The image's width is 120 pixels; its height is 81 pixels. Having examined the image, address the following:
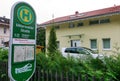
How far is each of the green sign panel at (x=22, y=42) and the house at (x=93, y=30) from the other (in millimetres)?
17832

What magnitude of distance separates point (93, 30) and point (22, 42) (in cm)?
2224

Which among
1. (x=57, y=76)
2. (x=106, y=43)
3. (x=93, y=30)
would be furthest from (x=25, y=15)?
(x=93, y=30)

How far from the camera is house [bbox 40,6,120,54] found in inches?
889

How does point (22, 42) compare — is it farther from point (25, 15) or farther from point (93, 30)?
point (93, 30)

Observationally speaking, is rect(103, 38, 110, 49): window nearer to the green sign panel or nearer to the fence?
the fence

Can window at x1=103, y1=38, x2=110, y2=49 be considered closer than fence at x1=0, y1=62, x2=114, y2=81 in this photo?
No

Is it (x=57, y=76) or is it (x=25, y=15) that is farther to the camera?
(x=57, y=76)

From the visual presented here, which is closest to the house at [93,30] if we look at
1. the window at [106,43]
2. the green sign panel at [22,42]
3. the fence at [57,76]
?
the window at [106,43]

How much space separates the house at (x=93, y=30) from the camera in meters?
22.6

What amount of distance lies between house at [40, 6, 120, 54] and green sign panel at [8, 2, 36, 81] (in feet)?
58.5

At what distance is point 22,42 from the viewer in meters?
3.08

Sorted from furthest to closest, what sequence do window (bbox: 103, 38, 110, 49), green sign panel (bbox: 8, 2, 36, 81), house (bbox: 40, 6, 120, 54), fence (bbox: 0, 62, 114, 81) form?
window (bbox: 103, 38, 110, 49)
house (bbox: 40, 6, 120, 54)
fence (bbox: 0, 62, 114, 81)
green sign panel (bbox: 8, 2, 36, 81)

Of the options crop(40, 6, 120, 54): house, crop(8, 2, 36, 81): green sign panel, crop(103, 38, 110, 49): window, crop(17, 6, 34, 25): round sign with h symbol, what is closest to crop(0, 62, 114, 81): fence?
crop(8, 2, 36, 81): green sign panel

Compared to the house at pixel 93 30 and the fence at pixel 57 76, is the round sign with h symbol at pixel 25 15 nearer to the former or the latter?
the fence at pixel 57 76
